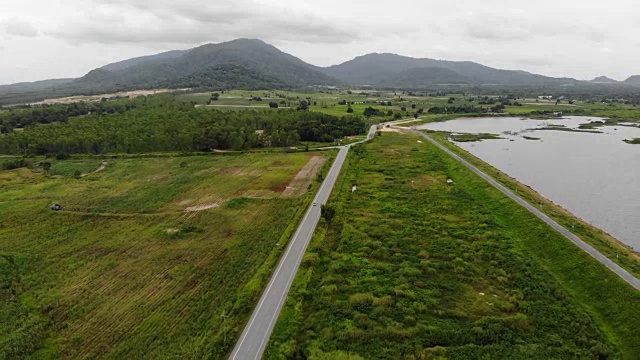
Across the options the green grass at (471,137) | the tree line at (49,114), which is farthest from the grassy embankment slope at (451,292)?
the tree line at (49,114)

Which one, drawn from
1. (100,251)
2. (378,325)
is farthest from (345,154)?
(378,325)

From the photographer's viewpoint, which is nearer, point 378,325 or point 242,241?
point 378,325

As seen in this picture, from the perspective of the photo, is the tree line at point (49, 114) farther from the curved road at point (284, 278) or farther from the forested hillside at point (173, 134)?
the curved road at point (284, 278)

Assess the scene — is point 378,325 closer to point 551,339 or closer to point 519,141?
point 551,339

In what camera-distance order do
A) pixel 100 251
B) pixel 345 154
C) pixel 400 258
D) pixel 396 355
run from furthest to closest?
1. pixel 345 154
2. pixel 100 251
3. pixel 400 258
4. pixel 396 355

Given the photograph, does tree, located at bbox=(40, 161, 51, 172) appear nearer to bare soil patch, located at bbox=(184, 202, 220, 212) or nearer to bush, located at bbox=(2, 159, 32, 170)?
bush, located at bbox=(2, 159, 32, 170)

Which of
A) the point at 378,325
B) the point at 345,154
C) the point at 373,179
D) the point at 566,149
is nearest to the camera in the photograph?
the point at 378,325

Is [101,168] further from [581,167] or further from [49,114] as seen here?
[581,167]
